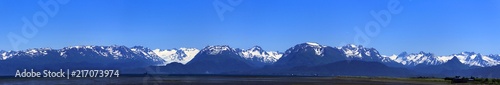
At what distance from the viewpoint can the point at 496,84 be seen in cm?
15600

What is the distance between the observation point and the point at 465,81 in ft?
591

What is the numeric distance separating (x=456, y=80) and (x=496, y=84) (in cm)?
2374

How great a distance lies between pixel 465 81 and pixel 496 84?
946 inches

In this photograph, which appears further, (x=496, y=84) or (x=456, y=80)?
(x=456, y=80)

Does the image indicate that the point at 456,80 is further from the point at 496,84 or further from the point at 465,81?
the point at 496,84

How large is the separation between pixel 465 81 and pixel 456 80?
9.69ft

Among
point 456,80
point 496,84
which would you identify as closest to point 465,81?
point 456,80

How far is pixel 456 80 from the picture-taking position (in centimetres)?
17962

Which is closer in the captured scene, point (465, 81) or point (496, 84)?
point (496, 84)
